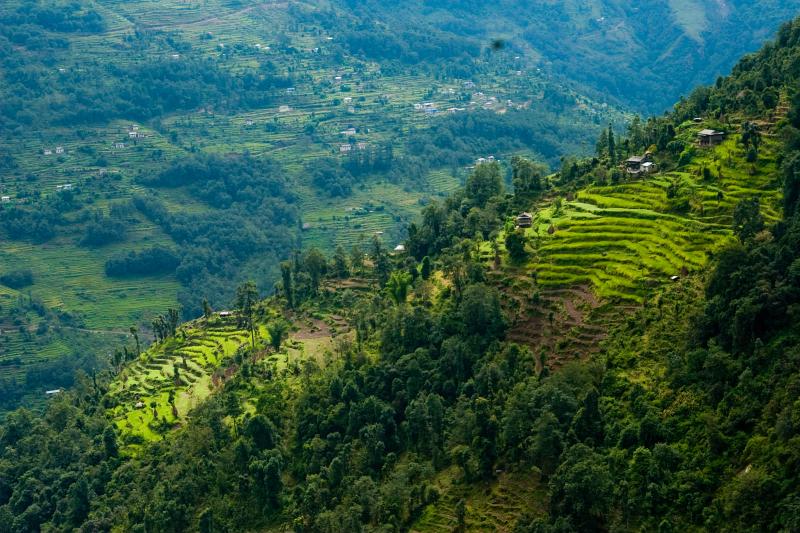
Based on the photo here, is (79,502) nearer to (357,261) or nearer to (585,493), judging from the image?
(357,261)

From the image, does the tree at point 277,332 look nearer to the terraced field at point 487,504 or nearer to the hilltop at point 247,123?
the terraced field at point 487,504

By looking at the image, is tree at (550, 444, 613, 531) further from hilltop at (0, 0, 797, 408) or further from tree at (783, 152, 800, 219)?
hilltop at (0, 0, 797, 408)

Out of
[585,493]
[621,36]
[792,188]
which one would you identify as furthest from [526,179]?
[621,36]

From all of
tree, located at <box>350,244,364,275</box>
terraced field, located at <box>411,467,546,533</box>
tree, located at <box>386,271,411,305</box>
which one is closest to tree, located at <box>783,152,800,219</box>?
terraced field, located at <box>411,467,546,533</box>

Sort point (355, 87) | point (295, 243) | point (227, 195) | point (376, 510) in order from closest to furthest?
point (376, 510) → point (295, 243) → point (227, 195) → point (355, 87)

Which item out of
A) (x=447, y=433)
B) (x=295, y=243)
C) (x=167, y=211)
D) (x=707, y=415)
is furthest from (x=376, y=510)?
(x=167, y=211)

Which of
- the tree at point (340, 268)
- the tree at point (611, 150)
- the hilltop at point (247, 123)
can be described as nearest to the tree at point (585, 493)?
the tree at point (611, 150)

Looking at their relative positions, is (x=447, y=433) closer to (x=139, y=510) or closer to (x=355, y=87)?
(x=139, y=510)
